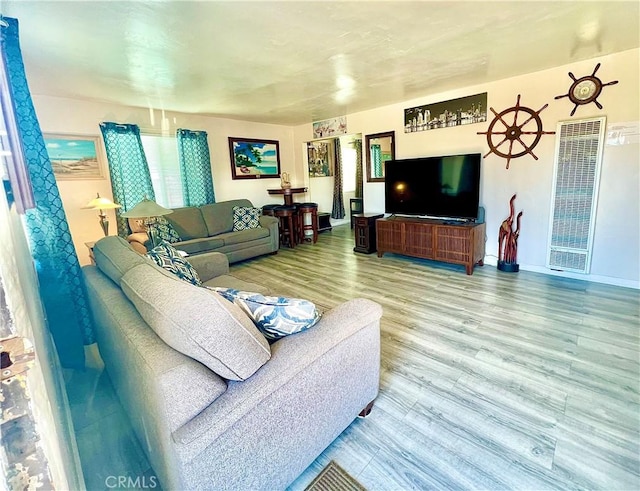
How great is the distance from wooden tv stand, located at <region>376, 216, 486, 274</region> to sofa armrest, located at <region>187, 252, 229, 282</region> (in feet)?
8.20

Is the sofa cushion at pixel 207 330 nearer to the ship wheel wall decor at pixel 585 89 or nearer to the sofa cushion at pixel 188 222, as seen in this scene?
the sofa cushion at pixel 188 222

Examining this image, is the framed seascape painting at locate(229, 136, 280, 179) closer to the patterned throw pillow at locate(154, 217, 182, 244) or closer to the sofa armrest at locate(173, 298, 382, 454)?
the patterned throw pillow at locate(154, 217, 182, 244)

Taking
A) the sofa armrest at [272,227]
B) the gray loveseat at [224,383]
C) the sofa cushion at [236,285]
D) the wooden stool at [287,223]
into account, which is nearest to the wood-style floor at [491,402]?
the gray loveseat at [224,383]

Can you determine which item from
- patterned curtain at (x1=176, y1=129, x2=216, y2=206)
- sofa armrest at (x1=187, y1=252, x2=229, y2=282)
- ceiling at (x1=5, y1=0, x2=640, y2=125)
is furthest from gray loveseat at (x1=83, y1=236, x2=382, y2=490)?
patterned curtain at (x1=176, y1=129, x2=216, y2=206)

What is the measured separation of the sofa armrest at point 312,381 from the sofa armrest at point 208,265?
1.58m

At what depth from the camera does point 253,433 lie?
1035 mm

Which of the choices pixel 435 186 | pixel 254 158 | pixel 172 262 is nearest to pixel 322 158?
A: pixel 254 158

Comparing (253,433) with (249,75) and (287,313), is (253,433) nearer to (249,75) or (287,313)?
(287,313)

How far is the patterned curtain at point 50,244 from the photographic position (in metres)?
1.53

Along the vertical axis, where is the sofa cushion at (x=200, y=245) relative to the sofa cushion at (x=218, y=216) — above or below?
below

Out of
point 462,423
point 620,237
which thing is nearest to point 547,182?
point 620,237

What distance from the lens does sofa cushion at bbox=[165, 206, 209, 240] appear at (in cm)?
429

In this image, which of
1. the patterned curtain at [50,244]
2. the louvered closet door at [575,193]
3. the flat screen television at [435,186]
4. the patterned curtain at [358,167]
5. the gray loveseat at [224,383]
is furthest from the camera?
the patterned curtain at [358,167]

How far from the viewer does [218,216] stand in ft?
15.6
